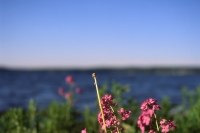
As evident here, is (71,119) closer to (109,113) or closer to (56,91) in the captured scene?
(109,113)

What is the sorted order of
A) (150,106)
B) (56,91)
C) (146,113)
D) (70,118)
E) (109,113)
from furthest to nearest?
(56,91) < (70,118) < (109,113) < (150,106) < (146,113)

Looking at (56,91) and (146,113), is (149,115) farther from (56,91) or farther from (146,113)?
(56,91)

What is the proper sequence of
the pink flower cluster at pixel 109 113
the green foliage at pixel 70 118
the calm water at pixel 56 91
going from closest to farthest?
the pink flower cluster at pixel 109 113 → the green foliage at pixel 70 118 → the calm water at pixel 56 91

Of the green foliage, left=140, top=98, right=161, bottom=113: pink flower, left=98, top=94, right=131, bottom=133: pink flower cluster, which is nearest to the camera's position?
left=140, top=98, right=161, bottom=113: pink flower

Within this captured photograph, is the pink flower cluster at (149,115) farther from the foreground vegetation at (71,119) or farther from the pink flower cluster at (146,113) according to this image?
the foreground vegetation at (71,119)

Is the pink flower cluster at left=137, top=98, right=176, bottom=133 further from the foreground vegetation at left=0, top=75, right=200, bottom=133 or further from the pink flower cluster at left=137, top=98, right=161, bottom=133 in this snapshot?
the foreground vegetation at left=0, top=75, right=200, bottom=133

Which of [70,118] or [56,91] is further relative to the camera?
[56,91]

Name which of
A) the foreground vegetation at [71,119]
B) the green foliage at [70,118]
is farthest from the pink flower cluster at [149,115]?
the foreground vegetation at [71,119]

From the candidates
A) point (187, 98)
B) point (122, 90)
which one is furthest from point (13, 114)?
point (187, 98)

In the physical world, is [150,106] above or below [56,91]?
below

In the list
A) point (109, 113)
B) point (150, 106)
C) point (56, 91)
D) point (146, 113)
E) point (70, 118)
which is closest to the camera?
point (146, 113)

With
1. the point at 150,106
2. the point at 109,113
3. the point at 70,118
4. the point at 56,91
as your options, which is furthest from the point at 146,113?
the point at 56,91

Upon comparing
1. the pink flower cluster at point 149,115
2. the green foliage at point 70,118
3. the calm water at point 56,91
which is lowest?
the pink flower cluster at point 149,115

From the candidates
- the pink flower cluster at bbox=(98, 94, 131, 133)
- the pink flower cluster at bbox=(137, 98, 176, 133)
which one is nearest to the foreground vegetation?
the pink flower cluster at bbox=(98, 94, 131, 133)
